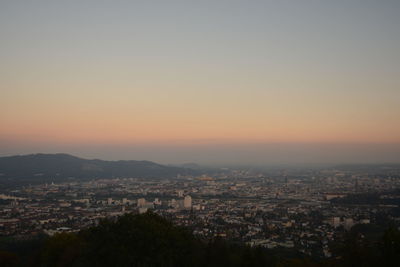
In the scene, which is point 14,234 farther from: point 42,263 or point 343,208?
point 343,208

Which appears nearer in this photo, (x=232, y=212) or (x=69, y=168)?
(x=232, y=212)

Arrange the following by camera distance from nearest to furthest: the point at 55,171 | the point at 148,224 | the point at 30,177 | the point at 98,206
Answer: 1. the point at 148,224
2. the point at 98,206
3. the point at 30,177
4. the point at 55,171

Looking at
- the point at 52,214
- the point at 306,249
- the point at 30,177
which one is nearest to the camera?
the point at 306,249

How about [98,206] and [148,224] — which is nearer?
[148,224]

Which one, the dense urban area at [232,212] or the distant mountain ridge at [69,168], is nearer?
the dense urban area at [232,212]

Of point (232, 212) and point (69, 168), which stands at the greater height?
point (69, 168)

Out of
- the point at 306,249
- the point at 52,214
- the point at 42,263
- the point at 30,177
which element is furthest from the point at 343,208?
the point at 30,177

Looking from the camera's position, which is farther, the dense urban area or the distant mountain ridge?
the distant mountain ridge

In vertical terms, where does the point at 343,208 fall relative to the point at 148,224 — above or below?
below
